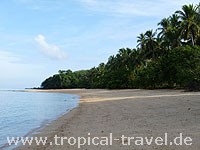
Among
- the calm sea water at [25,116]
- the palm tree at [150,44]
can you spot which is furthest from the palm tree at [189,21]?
the calm sea water at [25,116]

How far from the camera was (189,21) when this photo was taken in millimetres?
52969

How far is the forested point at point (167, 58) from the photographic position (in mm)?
46219

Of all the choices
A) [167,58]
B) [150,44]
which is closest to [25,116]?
[167,58]

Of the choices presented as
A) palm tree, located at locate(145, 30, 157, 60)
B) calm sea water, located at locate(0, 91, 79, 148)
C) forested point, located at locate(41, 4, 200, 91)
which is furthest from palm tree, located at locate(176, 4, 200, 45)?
calm sea water, located at locate(0, 91, 79, 148)

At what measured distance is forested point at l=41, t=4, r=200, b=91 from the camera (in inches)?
1820

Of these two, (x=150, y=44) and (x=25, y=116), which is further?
(x=150, y=44)

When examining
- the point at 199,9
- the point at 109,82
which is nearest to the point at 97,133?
the point at 199,9

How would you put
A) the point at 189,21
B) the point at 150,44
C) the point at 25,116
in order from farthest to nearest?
the point at 150,44 < the point at 189,21 < the point at 25,116

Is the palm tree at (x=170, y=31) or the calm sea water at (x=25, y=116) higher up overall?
the palm tree at (x=170, y=31)

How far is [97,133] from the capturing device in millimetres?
11094

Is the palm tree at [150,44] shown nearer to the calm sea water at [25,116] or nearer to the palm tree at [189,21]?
the palm tree at [189,21]

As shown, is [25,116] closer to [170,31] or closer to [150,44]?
[170,31]

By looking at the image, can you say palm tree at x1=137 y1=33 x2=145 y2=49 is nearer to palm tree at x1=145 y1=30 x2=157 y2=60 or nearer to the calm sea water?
palm tree at x1=145 y1=30 x2=157 y2=60

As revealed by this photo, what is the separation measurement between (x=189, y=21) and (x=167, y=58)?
7.41 m
